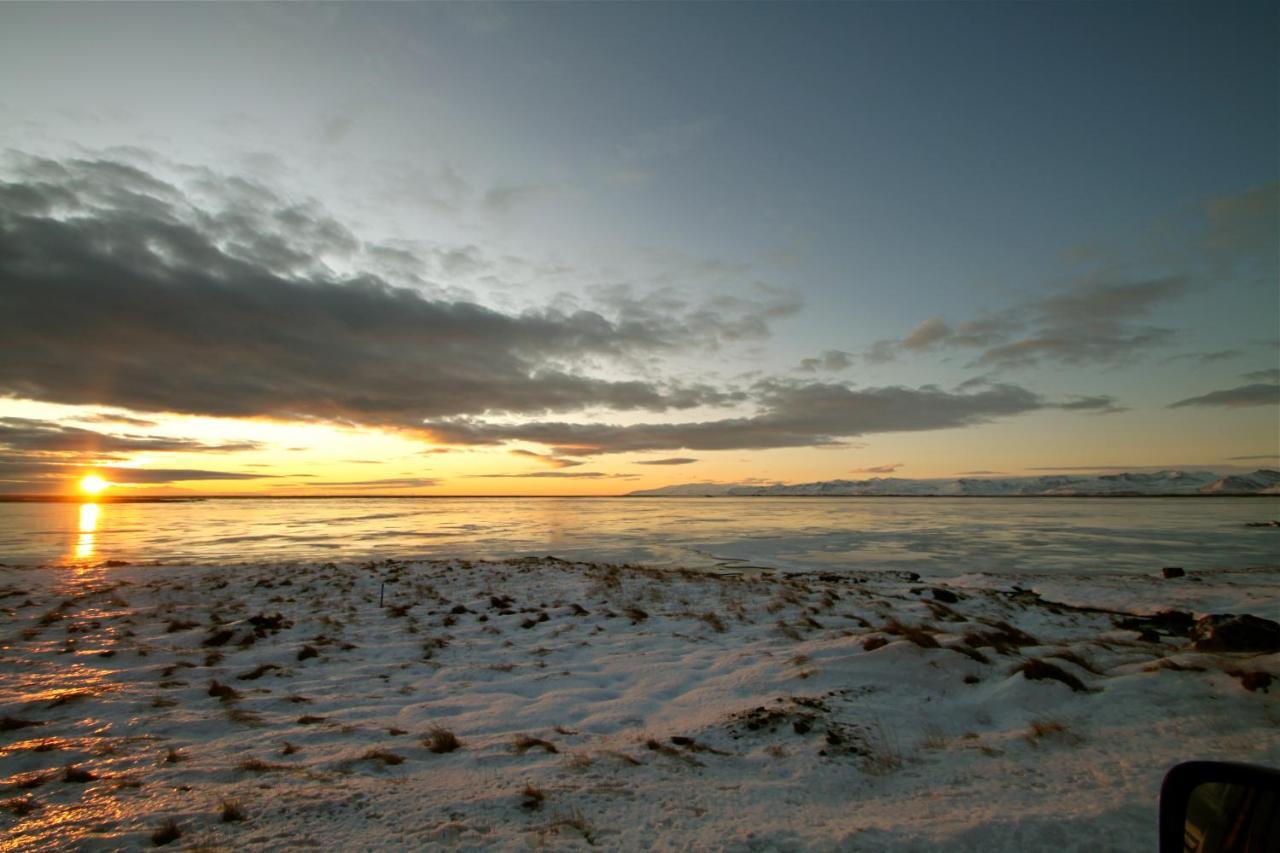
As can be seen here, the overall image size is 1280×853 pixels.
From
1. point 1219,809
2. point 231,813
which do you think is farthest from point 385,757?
point 1219,809

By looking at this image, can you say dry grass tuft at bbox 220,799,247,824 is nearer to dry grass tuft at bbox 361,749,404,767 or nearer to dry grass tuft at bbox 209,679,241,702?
dry grass tuft at bbox 361,749,404,767

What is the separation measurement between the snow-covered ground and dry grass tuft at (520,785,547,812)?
0.03m

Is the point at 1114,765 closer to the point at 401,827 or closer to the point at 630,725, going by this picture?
the point at 630,725

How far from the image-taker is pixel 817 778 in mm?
5125

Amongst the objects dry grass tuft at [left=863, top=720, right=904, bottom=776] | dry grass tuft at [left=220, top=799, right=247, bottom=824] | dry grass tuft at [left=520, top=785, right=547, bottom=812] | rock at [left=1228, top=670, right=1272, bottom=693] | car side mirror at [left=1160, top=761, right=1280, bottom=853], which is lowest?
dry grass tuft at [left=863, top=720, right=904, bottom=776]

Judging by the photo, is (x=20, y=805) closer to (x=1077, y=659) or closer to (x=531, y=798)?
(x=531, y=798)

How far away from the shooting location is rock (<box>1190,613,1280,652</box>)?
898 cm

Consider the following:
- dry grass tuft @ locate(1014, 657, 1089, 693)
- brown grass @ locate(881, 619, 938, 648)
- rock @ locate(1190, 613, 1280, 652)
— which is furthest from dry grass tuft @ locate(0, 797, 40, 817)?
rock @ locate(1190, 613, 1280, 652)

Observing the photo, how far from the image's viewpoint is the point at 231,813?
173 inches

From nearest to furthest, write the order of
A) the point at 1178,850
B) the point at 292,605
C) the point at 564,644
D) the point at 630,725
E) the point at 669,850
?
the point at 1178,850, the point at 669,850, the point at 630,725, the point at 564,644, the point at 292,605

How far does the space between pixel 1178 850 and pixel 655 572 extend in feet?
67.1

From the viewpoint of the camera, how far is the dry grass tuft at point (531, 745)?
591cm

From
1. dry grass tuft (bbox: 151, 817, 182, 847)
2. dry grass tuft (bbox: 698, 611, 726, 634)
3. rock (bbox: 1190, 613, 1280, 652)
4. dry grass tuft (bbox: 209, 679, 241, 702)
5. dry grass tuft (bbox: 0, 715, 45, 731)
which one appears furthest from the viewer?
dry grass tuft (bbox: 698, 611, 726, 634)

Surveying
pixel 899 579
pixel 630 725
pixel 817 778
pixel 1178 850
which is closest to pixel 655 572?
pixel 899 579
